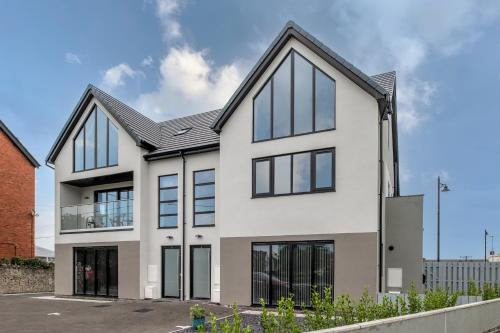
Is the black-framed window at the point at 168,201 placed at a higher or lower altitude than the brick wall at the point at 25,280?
higher

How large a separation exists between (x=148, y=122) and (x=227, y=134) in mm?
6107

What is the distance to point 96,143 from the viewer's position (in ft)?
59.4

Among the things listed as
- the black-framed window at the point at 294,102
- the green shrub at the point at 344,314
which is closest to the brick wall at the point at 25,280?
the black-framed window at the point at 294,102

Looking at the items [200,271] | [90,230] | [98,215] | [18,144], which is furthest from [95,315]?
[18,144]

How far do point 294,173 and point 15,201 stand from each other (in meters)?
18.0

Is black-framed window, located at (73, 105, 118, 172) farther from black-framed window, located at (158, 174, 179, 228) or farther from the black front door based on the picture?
the black front door

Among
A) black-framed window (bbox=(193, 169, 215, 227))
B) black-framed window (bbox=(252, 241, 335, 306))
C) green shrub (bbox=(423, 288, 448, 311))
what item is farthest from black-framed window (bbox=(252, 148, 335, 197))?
green shrub (bbox=(423, 288, 448, 311))

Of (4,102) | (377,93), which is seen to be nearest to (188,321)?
(377,93)

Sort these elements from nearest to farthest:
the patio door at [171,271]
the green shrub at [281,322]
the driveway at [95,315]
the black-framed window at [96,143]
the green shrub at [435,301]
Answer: the green shrub at [281,322] → the green shrub at [435,301] → the driveway at [95,315] → the patio door at [171,271] → the black-framed window at [96,143]

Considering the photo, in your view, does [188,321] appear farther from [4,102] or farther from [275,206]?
[4,102]

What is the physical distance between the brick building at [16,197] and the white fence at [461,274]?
69.4ft

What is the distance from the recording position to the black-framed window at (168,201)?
53.6 ft

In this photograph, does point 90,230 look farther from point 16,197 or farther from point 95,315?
point 16,197

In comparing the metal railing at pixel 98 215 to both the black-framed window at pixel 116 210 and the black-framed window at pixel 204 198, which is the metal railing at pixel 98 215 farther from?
the black-framed window at pixel 204 198
